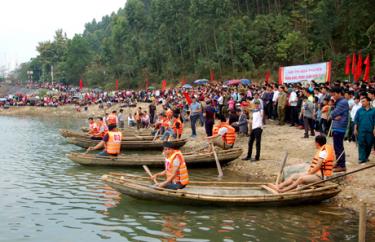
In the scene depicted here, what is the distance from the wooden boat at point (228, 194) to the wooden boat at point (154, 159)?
12.1ft

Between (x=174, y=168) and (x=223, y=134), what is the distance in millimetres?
5330

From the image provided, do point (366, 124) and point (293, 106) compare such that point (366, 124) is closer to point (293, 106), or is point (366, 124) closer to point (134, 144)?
point (293, 106)

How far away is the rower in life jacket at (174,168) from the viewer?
999 centimetres

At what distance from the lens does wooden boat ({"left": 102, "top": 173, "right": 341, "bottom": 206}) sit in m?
9.78

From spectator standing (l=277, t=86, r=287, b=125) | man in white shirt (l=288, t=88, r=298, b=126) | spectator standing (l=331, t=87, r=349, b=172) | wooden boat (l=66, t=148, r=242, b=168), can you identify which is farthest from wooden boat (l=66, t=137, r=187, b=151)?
spectator standing (l=331, t=87, r=349, b=172)

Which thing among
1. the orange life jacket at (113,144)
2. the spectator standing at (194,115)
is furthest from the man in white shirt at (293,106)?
the orange life jacket at (113,144)

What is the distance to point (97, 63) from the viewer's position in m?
80.6

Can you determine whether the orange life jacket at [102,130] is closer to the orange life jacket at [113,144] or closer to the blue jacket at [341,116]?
the orange life jacket at [113,144]

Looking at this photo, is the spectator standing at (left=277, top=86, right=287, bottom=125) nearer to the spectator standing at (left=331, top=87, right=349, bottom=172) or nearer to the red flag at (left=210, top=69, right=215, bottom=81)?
the spectator standing at (left=331, top=87, right=349, bottom=172)

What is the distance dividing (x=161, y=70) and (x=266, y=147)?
157 feet

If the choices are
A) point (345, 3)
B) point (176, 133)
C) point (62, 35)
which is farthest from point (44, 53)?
point (176, 133)

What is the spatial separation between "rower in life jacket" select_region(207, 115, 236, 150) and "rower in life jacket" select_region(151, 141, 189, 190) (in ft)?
15.1

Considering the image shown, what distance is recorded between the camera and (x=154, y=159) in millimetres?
15336

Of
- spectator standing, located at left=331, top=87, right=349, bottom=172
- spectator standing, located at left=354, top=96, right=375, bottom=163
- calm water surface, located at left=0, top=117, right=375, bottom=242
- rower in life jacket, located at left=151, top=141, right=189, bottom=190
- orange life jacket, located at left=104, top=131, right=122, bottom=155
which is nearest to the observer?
calm water surface, located at left=0, top=117, right=375, bottom=242
